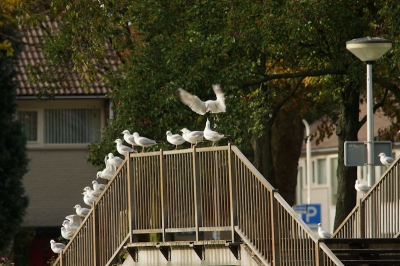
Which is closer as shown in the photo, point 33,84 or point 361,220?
point 361,220

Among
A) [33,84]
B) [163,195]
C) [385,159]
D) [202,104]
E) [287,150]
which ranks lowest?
[163,195]

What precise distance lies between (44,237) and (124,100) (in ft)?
48.6

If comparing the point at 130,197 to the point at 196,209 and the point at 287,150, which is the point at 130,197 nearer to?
the point at 196,209

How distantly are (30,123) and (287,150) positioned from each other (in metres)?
10.9

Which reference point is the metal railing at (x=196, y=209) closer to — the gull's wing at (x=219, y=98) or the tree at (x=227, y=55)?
the gull's wing at (x=219, y=98)

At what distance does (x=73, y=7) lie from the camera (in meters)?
28.3

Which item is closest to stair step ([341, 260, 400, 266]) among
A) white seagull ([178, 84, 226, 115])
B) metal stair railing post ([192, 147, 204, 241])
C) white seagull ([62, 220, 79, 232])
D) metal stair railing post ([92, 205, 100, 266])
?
metal stair railing post ([192, 147, 204, 241])

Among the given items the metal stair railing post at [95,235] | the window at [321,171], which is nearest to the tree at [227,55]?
the metal stair railing post at [95,235]

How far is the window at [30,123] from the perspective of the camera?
4447cm

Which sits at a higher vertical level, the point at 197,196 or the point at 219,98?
the point at 219,98

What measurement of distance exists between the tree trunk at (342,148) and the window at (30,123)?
16.4m

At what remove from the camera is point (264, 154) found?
105 ft

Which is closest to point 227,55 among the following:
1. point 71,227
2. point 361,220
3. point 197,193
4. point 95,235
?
point 71,227

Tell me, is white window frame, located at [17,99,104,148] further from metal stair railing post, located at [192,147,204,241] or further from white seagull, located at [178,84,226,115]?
metal stair railing post, located at [192,147,204,241]
